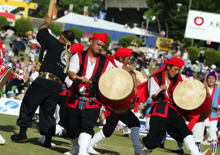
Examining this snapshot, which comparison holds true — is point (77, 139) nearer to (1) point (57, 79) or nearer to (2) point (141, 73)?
(1) point (57, 79)

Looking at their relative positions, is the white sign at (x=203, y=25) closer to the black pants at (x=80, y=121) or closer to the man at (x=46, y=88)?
the man at (x=46, y=88)

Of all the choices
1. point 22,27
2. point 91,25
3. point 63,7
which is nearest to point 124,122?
point 22,27

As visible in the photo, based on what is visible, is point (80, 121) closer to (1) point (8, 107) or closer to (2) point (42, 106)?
Answer: (2) point (42, 106)

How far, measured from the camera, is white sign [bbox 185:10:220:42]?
2986cm

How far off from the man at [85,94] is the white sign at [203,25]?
25.2 m

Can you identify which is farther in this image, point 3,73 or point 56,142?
point 56,142

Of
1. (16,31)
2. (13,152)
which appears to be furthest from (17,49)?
(13,152)

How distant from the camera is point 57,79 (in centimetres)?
653

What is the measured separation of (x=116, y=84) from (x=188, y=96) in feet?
4.49

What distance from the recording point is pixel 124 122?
7.12m

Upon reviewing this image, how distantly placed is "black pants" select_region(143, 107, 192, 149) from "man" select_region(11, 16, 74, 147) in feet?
5.34

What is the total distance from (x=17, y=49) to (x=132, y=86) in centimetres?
1858

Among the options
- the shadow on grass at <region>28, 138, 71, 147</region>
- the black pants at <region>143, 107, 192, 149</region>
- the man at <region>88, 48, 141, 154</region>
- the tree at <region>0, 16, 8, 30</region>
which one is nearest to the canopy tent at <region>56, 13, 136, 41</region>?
the tree at <region>0, 16, 8, 30</region>

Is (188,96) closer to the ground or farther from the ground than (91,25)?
closer to the ground
